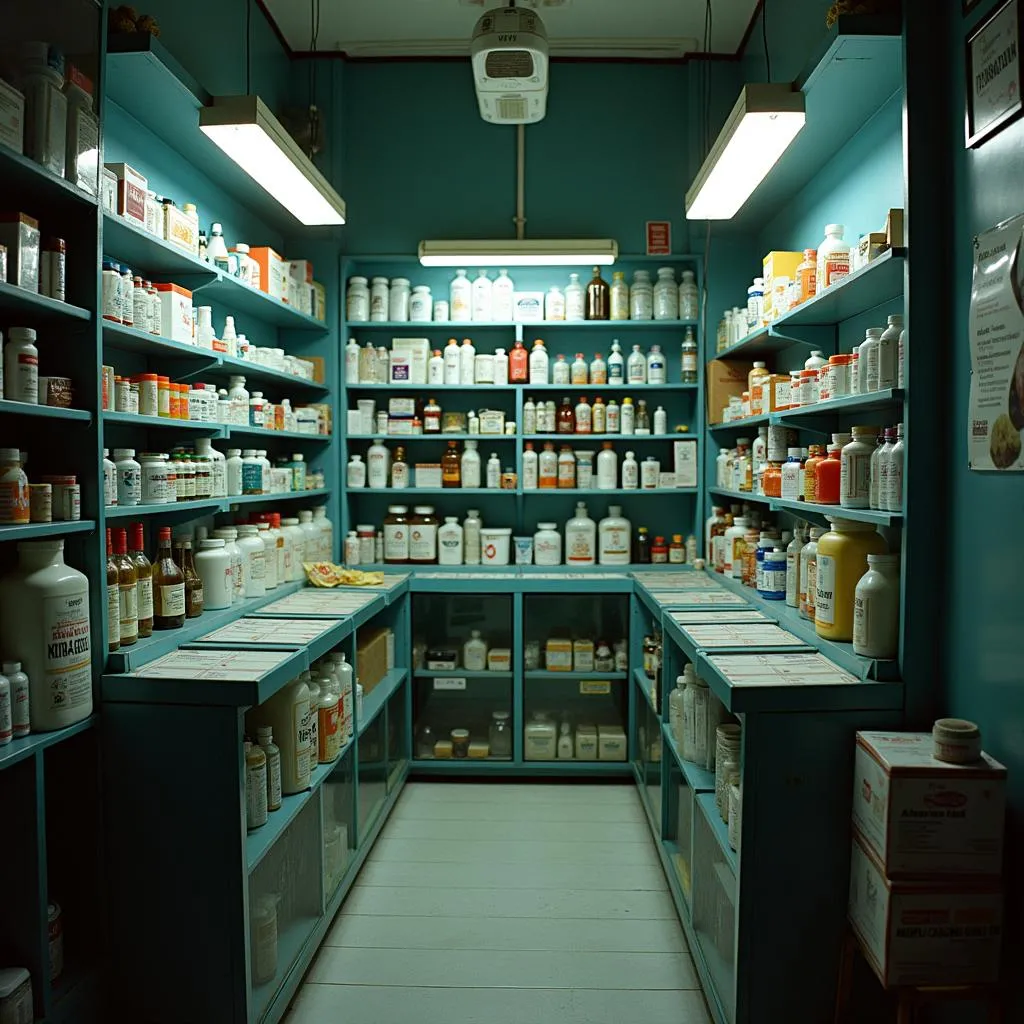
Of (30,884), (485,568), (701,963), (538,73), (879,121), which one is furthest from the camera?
(485,568)

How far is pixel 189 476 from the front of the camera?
9.30 ft

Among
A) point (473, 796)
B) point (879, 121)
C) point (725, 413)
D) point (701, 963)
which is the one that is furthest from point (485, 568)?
point (879, 121)

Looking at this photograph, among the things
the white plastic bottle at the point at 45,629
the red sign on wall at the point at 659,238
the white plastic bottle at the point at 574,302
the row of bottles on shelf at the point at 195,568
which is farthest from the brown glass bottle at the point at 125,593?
the red sign on wall at the point at 659,238

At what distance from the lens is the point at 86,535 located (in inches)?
86.7

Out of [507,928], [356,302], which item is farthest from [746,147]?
[507,928]

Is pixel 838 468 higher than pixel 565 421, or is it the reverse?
pixel 565 421

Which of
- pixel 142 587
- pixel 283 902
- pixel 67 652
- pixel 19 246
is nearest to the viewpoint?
pixel 19 246

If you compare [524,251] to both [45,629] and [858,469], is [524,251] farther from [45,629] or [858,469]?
[45,629]

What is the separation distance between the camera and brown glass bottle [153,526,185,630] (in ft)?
8.58

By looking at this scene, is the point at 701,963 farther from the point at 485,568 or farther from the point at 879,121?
the point at 879,121

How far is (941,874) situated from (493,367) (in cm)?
325

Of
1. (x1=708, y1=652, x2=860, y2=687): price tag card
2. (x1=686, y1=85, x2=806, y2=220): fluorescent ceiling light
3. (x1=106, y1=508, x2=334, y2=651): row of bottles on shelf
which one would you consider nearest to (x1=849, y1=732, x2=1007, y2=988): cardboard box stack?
(x1=708, y1=652, x2=860, y2=687): price tag card

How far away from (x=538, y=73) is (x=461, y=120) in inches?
58.9

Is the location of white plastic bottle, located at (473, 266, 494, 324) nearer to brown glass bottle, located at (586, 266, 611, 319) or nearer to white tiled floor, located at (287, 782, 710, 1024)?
brown glass bottle, located at (586, 266, 611, 319)
